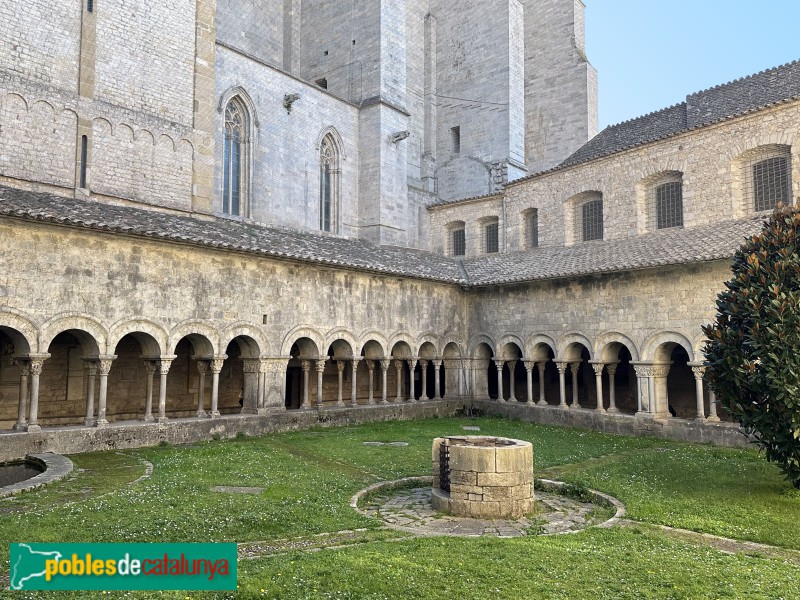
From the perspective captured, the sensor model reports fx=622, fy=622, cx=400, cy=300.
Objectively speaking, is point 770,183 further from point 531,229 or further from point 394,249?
point 394,249

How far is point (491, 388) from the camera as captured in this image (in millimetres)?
24438

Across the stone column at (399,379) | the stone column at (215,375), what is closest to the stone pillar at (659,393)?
the stone column at (399,379)

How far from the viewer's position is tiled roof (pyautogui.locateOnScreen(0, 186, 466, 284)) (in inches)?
502

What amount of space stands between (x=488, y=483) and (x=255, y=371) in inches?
374

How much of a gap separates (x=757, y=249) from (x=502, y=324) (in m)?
11.9

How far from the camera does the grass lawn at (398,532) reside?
541 cm

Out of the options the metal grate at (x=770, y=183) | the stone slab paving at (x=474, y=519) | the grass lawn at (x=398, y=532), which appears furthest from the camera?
the metal grate at (x=770, y=183)

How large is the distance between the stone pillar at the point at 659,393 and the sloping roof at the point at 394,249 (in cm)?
281

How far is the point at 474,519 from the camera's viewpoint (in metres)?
8.08

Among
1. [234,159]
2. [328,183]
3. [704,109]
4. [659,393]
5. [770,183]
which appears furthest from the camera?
[328,183]

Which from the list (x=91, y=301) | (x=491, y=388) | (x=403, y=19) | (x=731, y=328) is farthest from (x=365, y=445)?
(x=403, y=19)

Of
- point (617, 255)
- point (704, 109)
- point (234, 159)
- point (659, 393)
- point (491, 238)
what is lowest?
point (659, 393)

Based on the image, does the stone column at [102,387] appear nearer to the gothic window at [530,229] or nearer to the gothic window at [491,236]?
the gothic window at [530,229]

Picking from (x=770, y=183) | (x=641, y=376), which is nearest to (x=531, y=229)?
(x=770, y=183)
